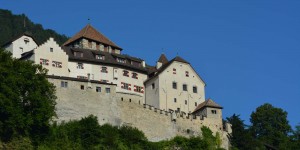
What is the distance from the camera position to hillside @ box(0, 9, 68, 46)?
139125mm

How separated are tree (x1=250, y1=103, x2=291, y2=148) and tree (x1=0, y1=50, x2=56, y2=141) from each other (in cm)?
3344

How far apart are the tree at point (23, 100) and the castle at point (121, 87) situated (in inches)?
152

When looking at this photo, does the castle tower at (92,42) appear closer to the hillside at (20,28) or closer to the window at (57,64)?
the window at (57,64)

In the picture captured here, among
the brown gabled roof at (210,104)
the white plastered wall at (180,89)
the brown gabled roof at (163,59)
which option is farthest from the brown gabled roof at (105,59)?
the brown gabled roof at (210,104)

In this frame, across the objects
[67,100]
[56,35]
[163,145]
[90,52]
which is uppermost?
[56,35]

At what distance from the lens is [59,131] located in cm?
6309

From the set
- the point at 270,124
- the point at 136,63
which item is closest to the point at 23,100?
the point at 136,63

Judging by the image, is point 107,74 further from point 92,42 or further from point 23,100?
point 23,100

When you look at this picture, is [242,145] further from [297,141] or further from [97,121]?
[97,121]

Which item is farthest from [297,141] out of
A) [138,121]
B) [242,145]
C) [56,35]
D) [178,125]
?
[56,35]

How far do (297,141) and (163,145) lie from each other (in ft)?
60.3

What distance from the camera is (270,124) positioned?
88.4 metres

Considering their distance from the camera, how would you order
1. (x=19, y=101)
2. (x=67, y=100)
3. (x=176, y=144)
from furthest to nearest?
(x=176, y=144) < (x=67, y=100) < (x=19, y=101)

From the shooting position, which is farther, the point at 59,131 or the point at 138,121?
the point at 138,121
